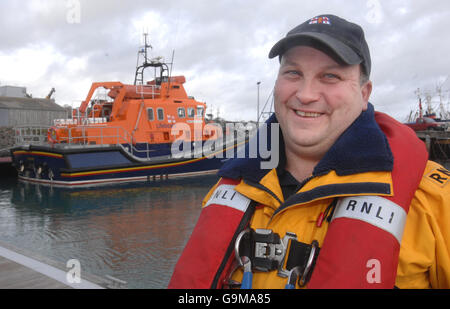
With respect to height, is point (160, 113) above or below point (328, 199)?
above

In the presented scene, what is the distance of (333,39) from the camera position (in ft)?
3.96

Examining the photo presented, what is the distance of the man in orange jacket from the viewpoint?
110 centimetres

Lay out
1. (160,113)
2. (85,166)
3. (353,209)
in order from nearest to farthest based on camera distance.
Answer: (353,209)
(85,166)
(160,113)

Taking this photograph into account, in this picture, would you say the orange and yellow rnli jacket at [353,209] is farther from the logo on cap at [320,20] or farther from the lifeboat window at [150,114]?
the lifeboat window at [150,114]

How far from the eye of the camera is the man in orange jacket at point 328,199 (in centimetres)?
110

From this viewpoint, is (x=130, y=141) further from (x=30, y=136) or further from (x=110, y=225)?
(x=110, y=225)

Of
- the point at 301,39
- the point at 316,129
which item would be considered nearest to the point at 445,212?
the point at 316,129

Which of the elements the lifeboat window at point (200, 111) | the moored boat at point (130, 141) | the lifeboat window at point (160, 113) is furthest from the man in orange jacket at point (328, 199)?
the lifeboat window at point (200, 111)

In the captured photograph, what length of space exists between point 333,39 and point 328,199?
0.52 metres

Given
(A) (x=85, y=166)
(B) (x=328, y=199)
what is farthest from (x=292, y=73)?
(A) (x=85, y=166)

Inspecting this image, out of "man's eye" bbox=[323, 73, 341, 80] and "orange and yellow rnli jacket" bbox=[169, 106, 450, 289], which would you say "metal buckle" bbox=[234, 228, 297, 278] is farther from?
"man's eye" bbox=[323, 73, 341, 80]

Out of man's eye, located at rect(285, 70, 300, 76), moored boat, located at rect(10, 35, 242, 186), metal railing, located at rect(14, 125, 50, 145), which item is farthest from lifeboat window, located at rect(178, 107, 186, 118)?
man's eye, located at rect(285, 70, 300, 76)

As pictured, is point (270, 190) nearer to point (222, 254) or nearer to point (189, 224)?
point (222, 254)

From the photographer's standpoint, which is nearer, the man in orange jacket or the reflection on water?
the man in orange jacket
